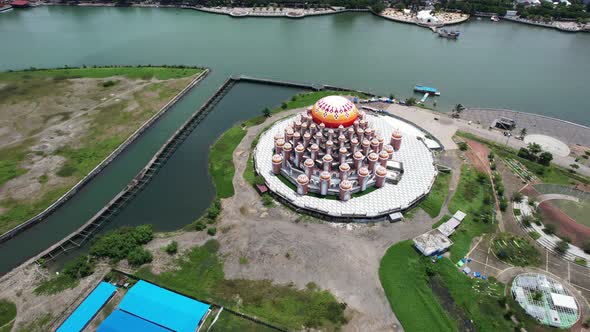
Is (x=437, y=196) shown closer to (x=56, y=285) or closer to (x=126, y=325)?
(x=126, y=325)

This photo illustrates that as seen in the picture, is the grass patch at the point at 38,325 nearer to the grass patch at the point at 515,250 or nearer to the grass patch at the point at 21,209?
the grass patch at the point at 21,209

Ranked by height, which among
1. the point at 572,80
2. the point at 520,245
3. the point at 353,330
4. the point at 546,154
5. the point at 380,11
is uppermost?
the point at 380,11

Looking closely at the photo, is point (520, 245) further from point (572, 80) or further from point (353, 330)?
point (572, 80)

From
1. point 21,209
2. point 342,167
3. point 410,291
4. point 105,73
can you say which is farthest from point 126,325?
point 105,73

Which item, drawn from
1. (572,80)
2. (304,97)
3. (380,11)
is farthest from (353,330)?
(380,11)

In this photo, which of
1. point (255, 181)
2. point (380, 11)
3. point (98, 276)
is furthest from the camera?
point (380, 11)

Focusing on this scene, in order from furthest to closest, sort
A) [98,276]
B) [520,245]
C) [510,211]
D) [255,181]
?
[255,181], [510,211], [520,245], [98,276]

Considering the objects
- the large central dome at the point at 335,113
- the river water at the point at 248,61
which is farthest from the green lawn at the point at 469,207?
the river water at the point at 248,61
